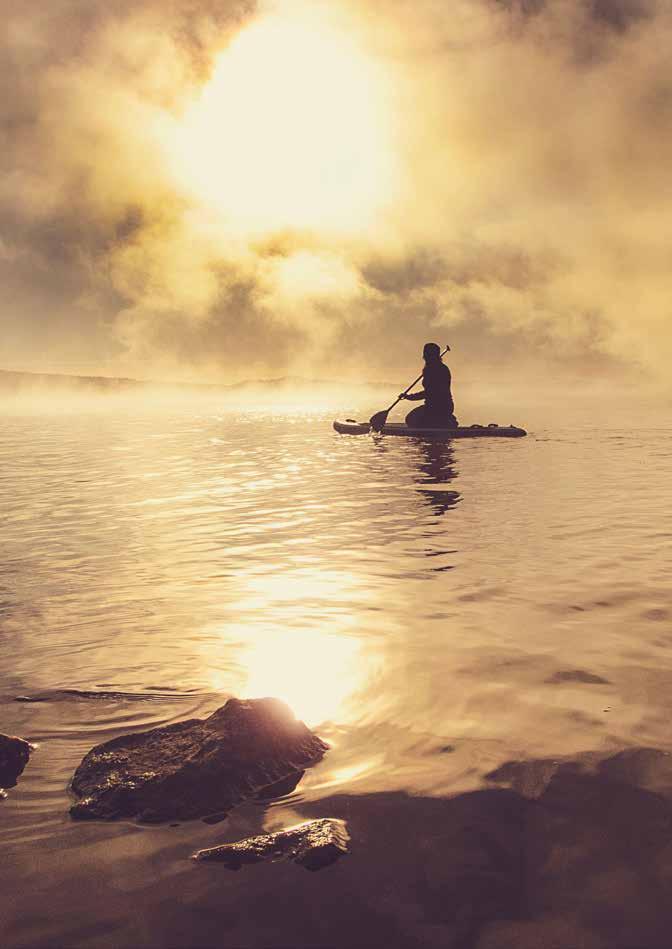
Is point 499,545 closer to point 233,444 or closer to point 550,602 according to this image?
point 550,602

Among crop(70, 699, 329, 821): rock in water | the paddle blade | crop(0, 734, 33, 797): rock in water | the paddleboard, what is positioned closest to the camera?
crop(70, 699, 329, 821): rock in water

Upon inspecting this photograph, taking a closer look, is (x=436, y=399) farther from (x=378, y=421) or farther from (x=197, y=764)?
(x=197, y=764)

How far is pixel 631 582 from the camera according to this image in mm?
9430

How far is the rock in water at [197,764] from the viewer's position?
13.8ft

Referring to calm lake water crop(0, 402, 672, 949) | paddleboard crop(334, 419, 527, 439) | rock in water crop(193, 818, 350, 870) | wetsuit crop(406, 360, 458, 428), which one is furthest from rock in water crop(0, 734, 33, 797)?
paddleboard crop(334, 419, 527, 439)

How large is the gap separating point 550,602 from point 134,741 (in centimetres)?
562

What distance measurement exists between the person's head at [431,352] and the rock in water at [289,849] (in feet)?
102

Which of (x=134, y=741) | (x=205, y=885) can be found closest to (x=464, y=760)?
(x=205, y=885)

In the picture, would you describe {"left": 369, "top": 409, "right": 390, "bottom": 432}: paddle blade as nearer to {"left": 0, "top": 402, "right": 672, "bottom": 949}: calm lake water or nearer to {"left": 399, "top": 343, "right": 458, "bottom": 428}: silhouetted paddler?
{"left": 399, "top": 343, "right": 458, "bottom": 428}: silhouetted paddler

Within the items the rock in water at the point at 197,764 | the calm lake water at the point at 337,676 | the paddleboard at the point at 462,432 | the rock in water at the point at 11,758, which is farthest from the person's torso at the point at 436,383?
the rock in water at the point at 11,758

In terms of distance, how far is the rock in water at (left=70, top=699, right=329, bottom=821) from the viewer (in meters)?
4.19

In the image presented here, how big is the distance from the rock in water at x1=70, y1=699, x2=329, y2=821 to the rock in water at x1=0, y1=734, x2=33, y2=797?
0.46 meters

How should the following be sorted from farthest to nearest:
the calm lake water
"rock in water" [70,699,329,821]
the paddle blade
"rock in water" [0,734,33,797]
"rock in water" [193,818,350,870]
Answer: the paddle blade → "rock in water" [0,734,33,797] → "rock in water" [70,699,329,821] → "rock in water" [193,818,350,870] → the calm lake water

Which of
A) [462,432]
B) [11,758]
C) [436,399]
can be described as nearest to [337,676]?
[11,758]
